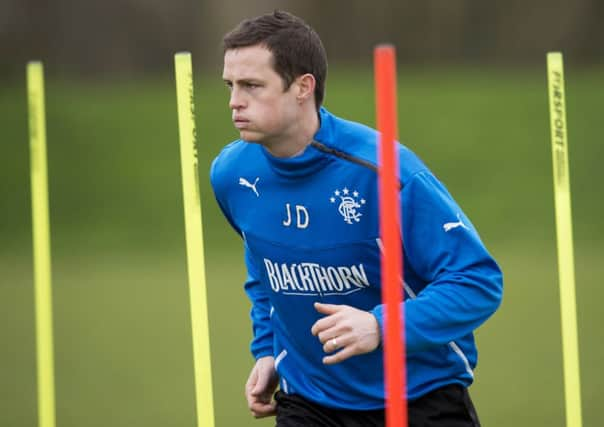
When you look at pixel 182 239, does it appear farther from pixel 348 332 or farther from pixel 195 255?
pixel 348 332

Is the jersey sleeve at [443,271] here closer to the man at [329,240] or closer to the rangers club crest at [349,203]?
the man at [329,240]

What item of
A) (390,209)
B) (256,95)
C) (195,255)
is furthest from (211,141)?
(390,209)

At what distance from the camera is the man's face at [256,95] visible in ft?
12.0

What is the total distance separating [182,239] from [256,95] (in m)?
12.0

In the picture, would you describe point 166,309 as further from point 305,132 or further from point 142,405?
point 305,132

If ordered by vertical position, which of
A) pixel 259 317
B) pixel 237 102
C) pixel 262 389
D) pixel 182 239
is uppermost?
pixel 182 239

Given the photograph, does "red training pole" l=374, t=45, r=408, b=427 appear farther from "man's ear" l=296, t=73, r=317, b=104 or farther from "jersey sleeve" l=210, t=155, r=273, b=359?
"jersey sleeve" l=210, t=155, r=273, b=359

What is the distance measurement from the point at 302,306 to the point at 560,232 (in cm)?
85

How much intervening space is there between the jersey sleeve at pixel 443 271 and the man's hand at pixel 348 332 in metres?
0.17

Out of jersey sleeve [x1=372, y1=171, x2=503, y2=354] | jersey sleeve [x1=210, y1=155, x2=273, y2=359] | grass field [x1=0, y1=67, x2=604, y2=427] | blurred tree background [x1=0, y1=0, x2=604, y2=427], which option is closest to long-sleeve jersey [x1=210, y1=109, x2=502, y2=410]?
jersey sleeve [x1=372, y1=171, x2=503, y2=354]

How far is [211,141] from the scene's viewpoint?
1753 cm

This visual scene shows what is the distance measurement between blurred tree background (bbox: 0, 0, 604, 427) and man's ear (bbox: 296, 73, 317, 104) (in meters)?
5.56

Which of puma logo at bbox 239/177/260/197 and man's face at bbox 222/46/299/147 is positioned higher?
man's face at bbox 222/46/299/147

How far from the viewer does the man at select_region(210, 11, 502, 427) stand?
3.51 meters
